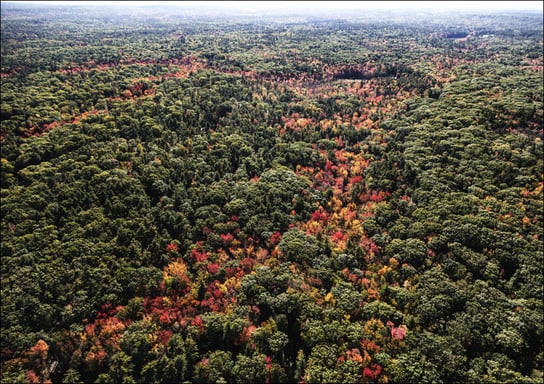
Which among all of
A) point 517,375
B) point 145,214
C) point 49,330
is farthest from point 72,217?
point 517,375

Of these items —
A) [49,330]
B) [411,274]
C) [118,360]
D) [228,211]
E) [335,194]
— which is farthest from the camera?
[335,194]

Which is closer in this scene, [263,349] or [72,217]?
[263,349]

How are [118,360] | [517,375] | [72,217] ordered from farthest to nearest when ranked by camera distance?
[72,217] → [118,360] → [517,375]

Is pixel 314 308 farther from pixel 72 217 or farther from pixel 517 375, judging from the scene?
pixel 72 217

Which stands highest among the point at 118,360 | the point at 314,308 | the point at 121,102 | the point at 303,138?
the point at 121,102

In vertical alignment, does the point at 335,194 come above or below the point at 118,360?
above

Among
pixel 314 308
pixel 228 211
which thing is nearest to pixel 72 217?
pixel 228 211
